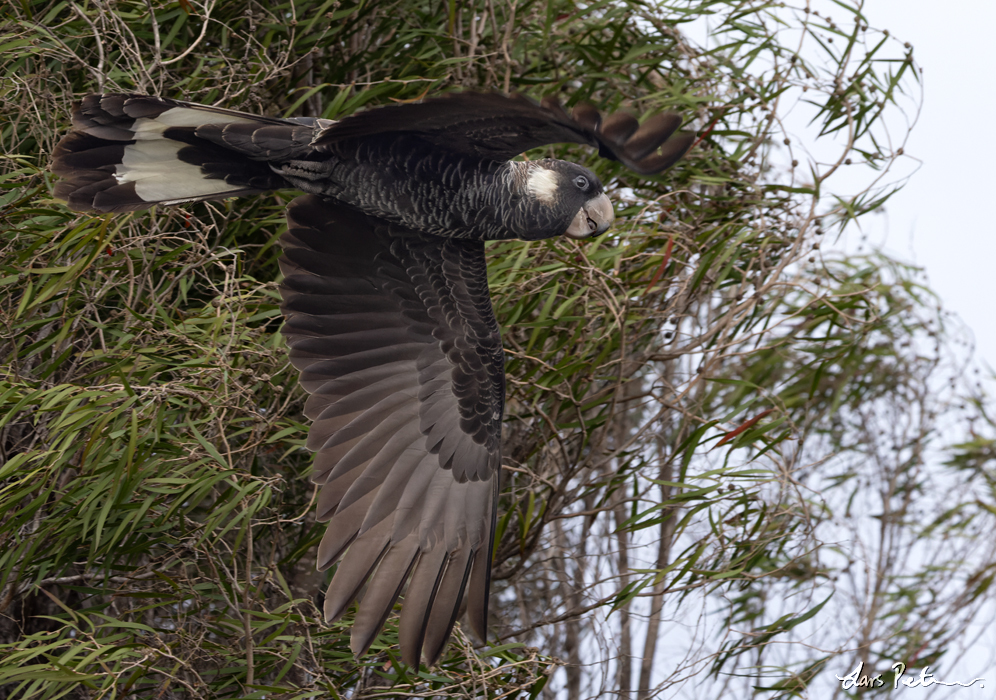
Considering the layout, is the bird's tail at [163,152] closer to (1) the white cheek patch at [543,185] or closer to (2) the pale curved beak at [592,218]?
(1) the white cheek patch at [543,185]

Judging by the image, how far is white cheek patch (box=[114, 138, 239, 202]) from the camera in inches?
82.3

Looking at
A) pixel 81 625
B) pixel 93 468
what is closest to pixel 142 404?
pixel 93 468

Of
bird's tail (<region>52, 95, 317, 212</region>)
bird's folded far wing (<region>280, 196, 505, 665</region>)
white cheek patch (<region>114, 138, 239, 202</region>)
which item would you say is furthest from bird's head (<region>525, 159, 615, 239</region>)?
white cheek patch (<region>114, 138, 239, 202</region>)

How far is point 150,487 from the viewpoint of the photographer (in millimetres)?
2115

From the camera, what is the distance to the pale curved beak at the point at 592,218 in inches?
81.7

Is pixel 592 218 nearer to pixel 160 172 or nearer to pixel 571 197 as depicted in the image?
pixel 571 197

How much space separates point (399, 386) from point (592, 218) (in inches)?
27.7

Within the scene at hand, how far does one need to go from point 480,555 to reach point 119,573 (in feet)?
2.97

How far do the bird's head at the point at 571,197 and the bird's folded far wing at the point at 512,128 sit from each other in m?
0.12

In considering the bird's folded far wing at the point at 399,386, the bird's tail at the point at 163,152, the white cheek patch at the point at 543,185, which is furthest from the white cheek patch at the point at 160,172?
the white cheek patch at the point at 543,185

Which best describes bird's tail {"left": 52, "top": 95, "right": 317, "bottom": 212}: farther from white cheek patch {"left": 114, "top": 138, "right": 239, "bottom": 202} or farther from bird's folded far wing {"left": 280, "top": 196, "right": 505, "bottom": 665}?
bird's folded far wing {"left": 280, "top": 196, "right": 505, "bottom": 665}

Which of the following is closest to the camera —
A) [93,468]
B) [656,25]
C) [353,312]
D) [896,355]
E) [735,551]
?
[93,468]

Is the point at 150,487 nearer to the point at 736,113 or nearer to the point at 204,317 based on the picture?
the point at 204,317

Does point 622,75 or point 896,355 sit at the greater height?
point 622,75
